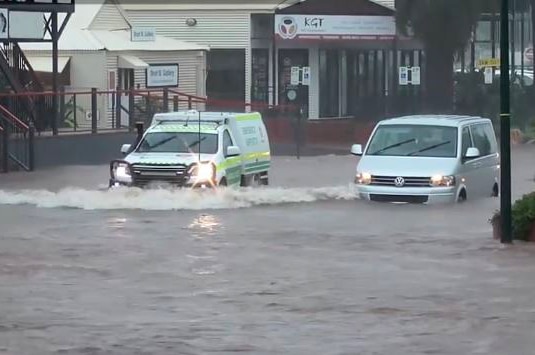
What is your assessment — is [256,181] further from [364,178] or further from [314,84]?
[314,84]

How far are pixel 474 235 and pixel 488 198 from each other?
5858 mm

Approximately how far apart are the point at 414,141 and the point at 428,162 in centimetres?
81

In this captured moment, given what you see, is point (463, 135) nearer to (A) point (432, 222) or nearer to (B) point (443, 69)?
(A) point (432, 222)

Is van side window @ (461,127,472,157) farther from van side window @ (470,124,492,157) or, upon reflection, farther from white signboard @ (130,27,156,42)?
white signboard @ (130,27,156,42)

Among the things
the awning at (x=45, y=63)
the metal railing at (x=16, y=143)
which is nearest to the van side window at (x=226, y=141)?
the metal railing at (x=16, y=143)

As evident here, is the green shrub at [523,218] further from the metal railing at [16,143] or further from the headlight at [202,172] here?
the metal railing at [16,143]

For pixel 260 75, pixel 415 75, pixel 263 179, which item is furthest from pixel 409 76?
pixel 263 179

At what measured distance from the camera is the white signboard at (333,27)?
47.0 metres

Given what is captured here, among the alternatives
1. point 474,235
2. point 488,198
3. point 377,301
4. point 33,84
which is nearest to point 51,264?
point 377,301

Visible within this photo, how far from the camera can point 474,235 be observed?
1833cm

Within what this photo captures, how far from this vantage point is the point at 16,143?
32.9 m

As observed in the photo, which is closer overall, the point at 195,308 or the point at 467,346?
the point at 467,346

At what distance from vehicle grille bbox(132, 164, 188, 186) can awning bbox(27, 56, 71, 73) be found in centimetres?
1891

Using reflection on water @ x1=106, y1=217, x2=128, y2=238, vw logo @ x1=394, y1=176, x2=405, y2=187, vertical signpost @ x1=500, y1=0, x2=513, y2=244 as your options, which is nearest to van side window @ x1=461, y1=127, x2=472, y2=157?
vw logo @ x1=394, y1=176, x2=405, y2=187
